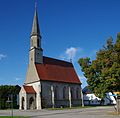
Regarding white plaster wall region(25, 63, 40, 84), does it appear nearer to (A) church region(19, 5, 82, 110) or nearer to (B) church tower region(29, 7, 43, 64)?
(A) church region(19, 5, 82, 110)

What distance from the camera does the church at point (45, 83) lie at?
6831cm

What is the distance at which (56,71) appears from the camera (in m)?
76.7

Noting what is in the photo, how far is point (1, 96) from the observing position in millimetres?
71688

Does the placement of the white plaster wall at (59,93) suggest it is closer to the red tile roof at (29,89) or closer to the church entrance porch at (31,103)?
the red tile roof at (29,89)

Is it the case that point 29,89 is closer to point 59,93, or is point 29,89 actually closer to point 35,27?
point 59,93

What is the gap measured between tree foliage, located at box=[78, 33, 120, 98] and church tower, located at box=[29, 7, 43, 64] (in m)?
32.9

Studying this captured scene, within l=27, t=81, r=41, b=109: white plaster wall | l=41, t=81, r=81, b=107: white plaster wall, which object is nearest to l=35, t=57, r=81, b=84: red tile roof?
l=41, t=81, r=81, b=107: white plaster wall

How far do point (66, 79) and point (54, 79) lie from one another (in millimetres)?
5630

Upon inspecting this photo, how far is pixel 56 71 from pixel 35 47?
10.7m

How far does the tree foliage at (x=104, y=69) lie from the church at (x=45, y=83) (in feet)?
102

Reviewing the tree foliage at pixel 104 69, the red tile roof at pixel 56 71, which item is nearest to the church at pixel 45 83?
the red tile roof at pixel 56 71

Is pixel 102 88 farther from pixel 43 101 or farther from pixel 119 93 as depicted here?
pixel 43 101

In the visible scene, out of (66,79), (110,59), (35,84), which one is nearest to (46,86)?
(35,84)

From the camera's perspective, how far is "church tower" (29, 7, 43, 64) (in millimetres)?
71688
